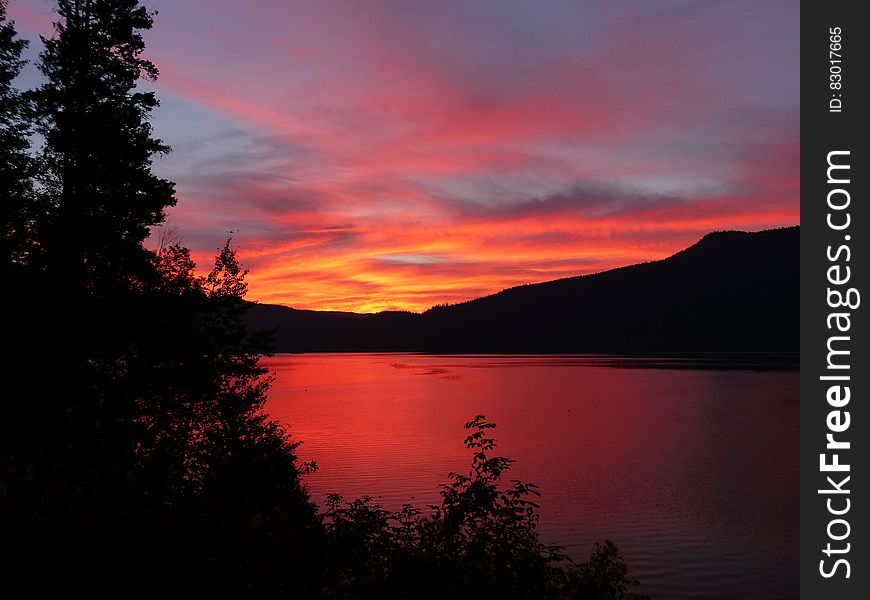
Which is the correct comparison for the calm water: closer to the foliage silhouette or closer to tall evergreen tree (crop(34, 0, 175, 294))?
the foliage silhouette

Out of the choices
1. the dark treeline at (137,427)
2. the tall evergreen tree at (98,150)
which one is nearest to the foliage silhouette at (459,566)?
the dark treeline at (137,427)

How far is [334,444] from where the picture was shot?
76250mm

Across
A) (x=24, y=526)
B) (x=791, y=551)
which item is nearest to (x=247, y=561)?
(x=24, y=526)

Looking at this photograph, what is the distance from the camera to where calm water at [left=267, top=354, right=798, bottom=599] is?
36.0 metres

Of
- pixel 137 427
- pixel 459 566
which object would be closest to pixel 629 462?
pixel 137 427

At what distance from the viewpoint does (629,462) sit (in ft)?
217

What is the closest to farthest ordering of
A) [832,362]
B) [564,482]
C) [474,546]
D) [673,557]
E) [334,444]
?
[474,546], [832,362], [673,557], [564,482], [334,444]

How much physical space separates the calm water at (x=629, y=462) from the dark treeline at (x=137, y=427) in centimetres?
1611

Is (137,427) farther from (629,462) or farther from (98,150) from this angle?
(629,462)

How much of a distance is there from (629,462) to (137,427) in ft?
173

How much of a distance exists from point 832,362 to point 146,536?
1669 centimetres

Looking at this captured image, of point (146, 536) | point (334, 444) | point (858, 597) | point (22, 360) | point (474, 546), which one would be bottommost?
point (334, 444)

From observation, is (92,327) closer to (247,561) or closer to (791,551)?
(247,561)

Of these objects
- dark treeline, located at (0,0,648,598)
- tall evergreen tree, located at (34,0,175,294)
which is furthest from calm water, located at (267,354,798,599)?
tall evergreen tree, located at (34,0,175,294)
